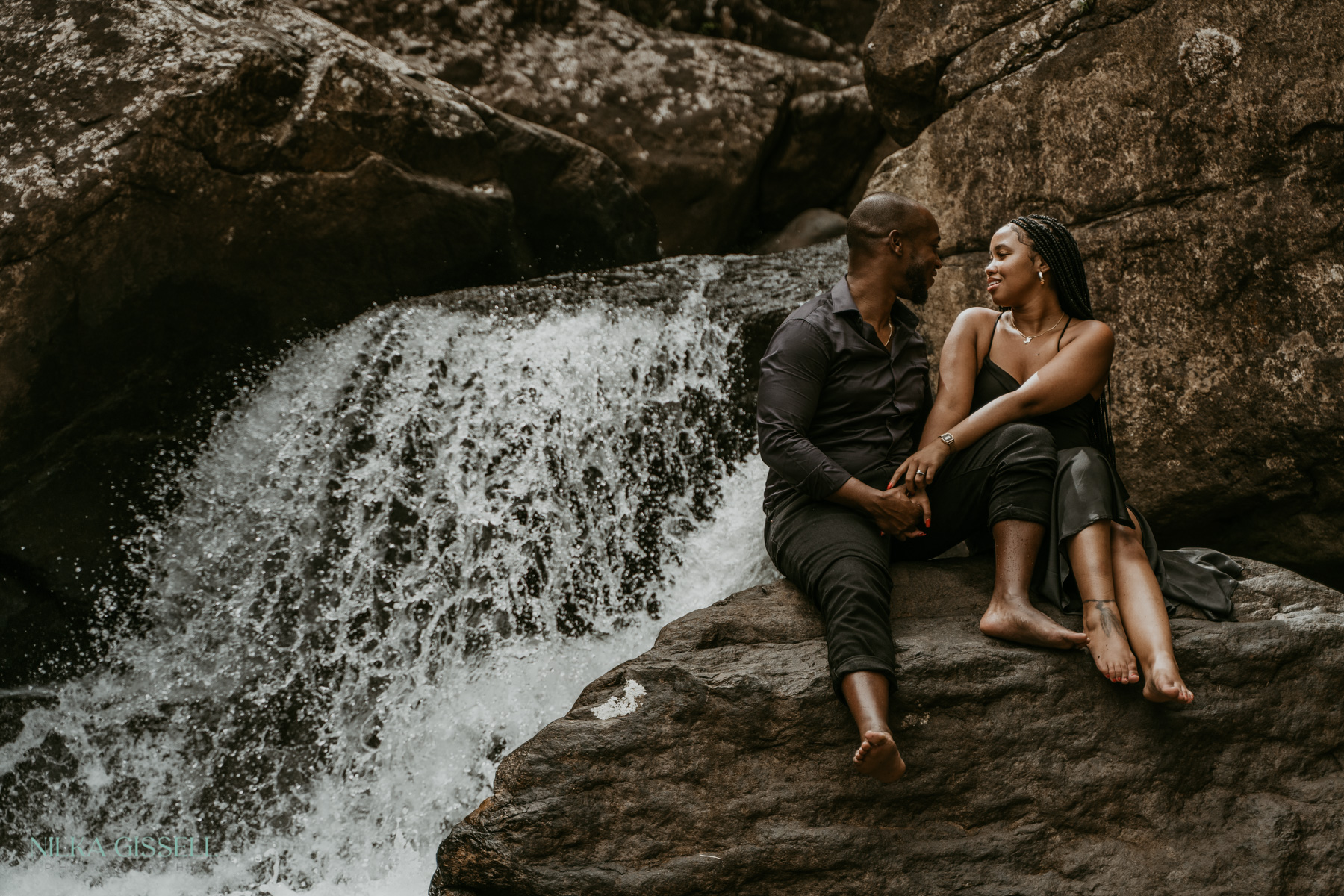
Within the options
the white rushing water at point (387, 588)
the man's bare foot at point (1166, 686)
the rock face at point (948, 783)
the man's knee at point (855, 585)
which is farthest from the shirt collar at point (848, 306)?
the white rushing water at point (387, 588)

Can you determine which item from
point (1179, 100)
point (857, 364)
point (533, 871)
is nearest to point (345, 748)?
point (533, 871)

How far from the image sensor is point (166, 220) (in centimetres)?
508

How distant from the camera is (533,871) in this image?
8.53ft

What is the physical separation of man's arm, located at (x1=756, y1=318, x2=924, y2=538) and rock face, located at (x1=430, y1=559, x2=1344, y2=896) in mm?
455

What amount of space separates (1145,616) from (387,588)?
3.48 meters

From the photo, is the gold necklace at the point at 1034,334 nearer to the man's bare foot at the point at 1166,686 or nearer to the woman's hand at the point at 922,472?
the woman's hand at the point at 922,472

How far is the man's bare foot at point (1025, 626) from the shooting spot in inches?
114

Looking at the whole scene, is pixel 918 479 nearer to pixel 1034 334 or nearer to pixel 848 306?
pixel 848 306

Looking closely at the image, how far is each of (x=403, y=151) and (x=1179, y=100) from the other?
14.2ft

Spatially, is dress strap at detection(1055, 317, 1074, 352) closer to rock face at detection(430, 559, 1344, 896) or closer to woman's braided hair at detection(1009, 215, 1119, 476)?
woman's braided hair at detection(1009, 215, 1119, 476)

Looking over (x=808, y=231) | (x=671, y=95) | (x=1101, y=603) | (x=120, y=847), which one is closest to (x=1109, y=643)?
(x=1101, y=603)

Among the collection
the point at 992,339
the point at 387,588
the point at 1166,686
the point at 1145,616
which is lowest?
the point at 387,588

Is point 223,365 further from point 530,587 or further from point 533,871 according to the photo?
point 533,871

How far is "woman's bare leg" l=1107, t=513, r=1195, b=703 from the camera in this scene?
2.74 m
